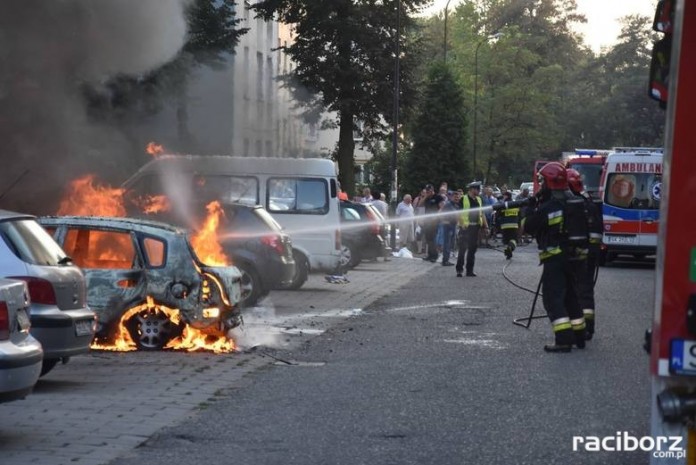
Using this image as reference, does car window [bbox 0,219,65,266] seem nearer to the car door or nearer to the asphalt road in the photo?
the asphalt road

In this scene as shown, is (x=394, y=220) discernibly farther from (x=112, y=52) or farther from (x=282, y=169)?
(x=112, y=52)

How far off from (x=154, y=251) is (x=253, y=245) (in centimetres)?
583

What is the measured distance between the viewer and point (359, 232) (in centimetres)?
2819

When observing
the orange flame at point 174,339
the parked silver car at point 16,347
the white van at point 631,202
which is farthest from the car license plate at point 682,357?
the white van at point 631,202

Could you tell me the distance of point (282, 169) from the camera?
22.3 meters

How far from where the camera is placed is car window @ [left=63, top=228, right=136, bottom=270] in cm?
1294

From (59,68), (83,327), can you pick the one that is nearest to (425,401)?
(83,327)

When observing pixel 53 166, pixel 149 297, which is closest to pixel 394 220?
pixel 53 166

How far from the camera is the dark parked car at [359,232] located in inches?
1094

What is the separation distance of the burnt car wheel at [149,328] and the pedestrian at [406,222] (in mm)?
22688

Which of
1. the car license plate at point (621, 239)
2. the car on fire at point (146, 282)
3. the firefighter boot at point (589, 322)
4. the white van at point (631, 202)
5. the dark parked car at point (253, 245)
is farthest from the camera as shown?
the car license plate at point (621, 239)

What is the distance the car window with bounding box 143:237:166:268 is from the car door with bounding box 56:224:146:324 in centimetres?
8

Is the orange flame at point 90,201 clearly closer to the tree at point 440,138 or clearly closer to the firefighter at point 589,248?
the firefighter at point 589,248

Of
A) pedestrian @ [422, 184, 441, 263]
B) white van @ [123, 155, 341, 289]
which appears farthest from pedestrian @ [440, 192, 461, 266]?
white van @ [123, 155, 341, 289]
